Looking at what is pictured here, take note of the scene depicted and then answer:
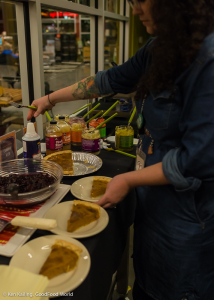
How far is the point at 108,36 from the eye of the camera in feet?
15.2

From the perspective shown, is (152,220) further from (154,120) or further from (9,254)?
(9,254)

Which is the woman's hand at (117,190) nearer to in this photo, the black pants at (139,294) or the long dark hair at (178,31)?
the long dark hair at (178,31)

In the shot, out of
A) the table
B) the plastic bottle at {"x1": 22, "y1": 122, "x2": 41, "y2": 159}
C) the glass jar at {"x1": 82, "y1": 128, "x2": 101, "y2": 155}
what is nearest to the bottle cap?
the plastic bottle at {"x1": 22, "y1": 122, "x2": 41, "y2": 159}

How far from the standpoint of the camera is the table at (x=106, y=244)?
2.58 feet

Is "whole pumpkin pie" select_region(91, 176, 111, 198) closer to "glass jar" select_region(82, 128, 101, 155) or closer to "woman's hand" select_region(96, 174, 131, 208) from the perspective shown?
"woman's hand" select_region(96, 174, 131, 208)

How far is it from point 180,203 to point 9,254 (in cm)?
58

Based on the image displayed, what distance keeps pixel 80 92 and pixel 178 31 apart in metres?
0.73

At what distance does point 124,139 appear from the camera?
163 cm

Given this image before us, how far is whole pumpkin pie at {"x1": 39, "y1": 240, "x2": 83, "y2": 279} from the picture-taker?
2.26ft

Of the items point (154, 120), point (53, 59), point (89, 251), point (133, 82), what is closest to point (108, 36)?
point (53, 59)

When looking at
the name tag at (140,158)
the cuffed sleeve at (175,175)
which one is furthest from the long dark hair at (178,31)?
the name tag at (140,158)

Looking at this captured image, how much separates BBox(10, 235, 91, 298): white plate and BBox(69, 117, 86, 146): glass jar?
93 cm

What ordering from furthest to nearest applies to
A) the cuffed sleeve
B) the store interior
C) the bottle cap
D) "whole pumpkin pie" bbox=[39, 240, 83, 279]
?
the store interior, the bottle cap, the cuffed sleeve, "whole pumpkin pie" bbox=[39, 240, 83, 279]

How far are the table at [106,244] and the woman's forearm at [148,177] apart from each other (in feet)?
0.61
